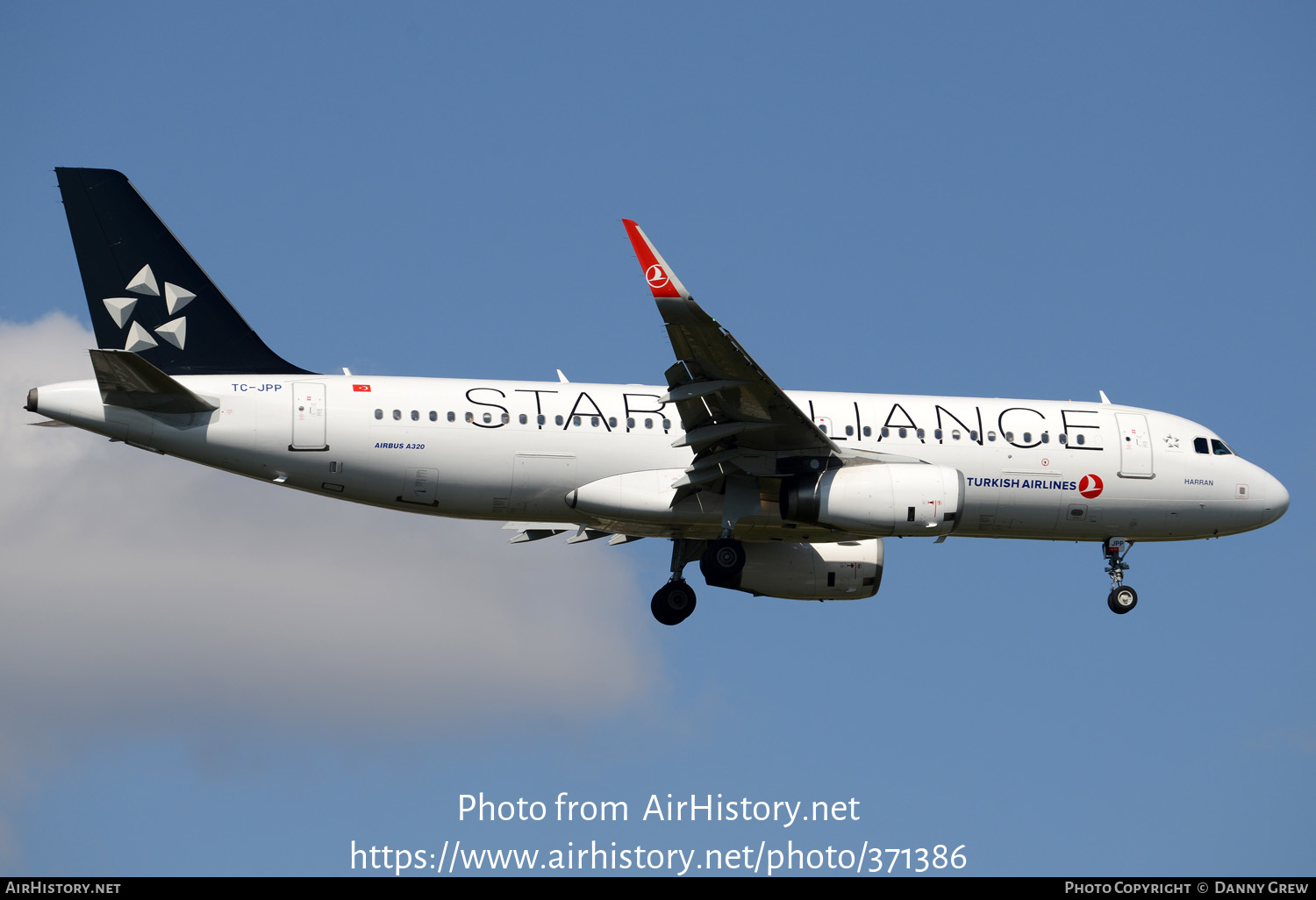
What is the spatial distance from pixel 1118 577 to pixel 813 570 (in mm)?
6484

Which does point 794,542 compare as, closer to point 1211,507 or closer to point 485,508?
point 485,508

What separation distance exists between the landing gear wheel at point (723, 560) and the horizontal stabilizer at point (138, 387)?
32.0 feet

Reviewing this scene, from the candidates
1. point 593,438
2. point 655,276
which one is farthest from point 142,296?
point 655,276

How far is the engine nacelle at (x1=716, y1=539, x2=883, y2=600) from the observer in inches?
1254

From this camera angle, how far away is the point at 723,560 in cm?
2978

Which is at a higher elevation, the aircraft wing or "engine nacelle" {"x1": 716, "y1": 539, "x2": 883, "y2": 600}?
the aircraft wing

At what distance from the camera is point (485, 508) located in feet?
93.5

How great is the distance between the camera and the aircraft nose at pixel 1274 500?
107 ft

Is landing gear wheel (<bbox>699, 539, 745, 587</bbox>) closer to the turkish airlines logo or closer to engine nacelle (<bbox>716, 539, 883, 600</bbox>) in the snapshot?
engine nacelle (<bbox>716, 539, 883, 600</bbox>)

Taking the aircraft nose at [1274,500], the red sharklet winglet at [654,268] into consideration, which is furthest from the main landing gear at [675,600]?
the aircraft nose at [1274,500]

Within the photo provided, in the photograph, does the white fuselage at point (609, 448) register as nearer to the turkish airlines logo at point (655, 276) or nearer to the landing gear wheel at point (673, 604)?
the landing gear wheel at point (673, 604)

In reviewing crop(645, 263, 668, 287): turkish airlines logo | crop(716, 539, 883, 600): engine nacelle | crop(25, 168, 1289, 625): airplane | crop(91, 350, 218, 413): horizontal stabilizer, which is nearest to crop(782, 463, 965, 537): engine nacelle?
crop(25, 168, 1289, 625): airplane

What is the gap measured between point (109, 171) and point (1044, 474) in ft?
63.0

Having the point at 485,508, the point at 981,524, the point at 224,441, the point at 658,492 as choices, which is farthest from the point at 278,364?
the point at 981,524
